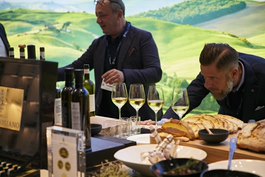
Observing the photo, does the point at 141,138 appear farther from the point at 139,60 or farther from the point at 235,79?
the point at 139,60

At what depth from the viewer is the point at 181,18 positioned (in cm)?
443

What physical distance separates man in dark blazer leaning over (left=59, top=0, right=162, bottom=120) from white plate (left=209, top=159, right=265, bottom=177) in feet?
6.71

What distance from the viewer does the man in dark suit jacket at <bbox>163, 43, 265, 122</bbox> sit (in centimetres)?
277

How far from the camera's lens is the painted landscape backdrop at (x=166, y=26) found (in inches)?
161

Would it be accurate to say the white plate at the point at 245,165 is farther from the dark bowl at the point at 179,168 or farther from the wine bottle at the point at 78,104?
the wine bottle at the point at 78,104

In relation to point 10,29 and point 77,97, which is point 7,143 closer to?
point 77,97

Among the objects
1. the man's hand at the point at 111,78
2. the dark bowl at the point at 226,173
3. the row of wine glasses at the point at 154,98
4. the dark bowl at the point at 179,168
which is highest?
the man's hand at the point at 111,78

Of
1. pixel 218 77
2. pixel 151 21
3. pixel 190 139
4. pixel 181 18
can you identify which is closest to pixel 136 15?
pixel 151 21

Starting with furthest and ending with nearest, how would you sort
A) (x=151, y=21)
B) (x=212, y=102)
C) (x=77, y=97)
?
(x=151, y=21), (x=212, y=102), (x=77, y=97)

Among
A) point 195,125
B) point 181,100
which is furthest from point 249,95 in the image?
point 195,125

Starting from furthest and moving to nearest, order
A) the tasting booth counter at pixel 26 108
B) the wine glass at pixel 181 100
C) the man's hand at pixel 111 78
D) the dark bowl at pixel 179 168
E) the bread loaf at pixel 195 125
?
the man's hand at pixel 111 78 < the wine glass at pixel 181 100 < the bread loaf at pixel 195 125 < the tasting booth counter at pixel 26 108 < the dark bowl at pixel 179 168

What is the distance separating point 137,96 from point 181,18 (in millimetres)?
2282

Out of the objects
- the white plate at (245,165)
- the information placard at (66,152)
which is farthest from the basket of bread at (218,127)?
the information placard at (66,152)

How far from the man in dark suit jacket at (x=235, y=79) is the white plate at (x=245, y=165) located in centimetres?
144
